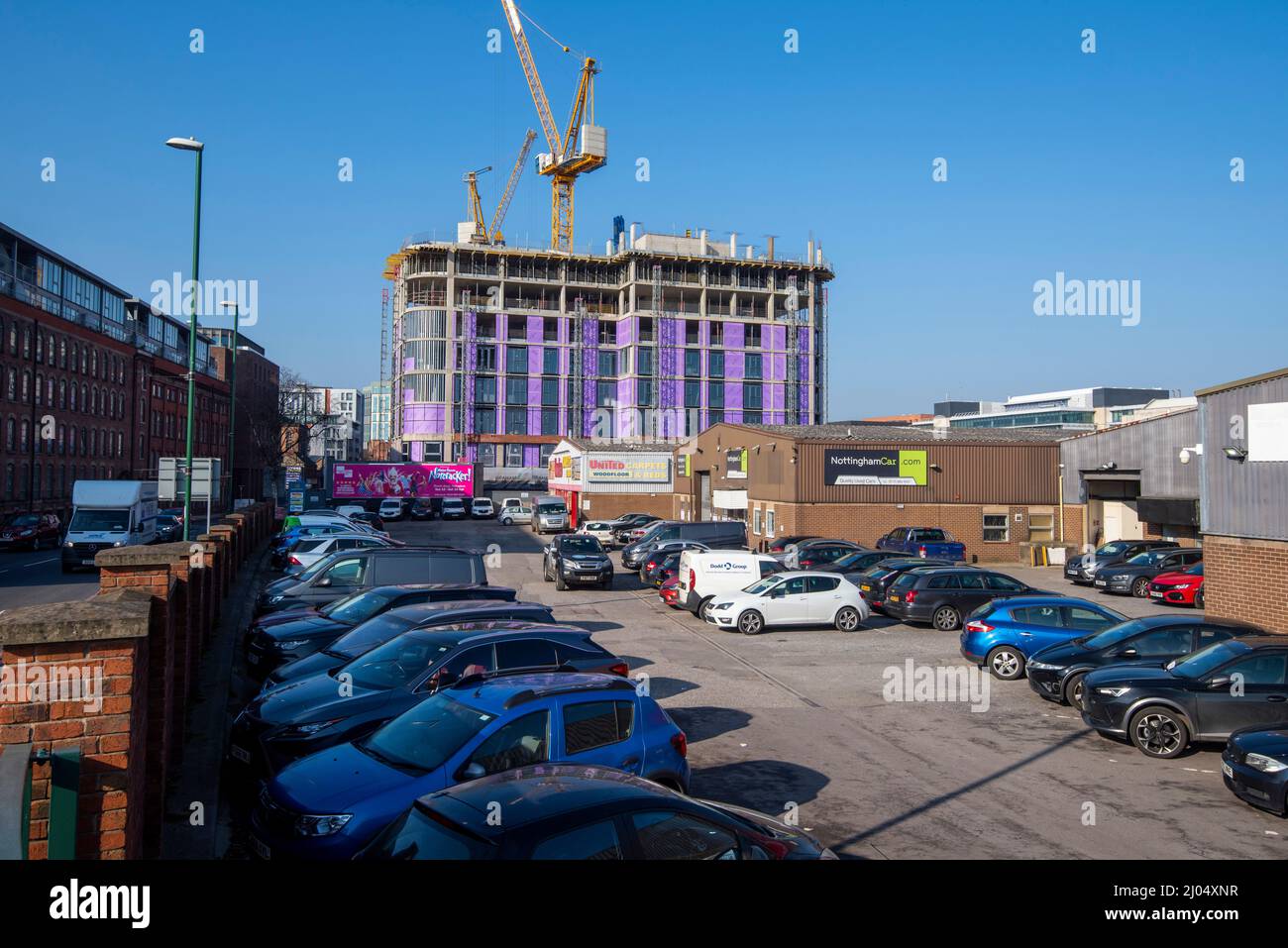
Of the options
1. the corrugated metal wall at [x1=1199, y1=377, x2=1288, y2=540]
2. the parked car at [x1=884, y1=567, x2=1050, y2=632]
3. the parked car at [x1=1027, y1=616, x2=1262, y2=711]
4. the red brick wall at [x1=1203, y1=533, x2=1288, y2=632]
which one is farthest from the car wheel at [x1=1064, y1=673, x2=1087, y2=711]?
the parked car at [x1=884, y1=567, x2=1050, y2=632]

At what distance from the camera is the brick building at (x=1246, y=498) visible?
18.0m

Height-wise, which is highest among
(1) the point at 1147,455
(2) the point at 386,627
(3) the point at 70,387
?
(3) the point at 70,387

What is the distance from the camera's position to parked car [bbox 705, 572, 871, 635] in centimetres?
2123

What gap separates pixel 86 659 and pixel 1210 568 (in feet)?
69.8

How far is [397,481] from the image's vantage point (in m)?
70.2

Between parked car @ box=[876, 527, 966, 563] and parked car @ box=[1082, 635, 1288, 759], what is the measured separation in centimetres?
2125

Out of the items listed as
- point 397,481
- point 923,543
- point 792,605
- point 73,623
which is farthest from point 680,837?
point 397,481

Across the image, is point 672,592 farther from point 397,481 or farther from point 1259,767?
point 397,481

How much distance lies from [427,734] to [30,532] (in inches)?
1793

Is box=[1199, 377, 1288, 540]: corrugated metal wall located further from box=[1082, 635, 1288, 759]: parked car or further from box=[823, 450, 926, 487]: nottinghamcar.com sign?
box=[823, 450, 926, 487]: nottinghamcar.com sign

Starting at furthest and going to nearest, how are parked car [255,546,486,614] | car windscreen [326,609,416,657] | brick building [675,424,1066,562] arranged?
brick building [675,424,1066,562], parked car [255,546,486,614], car windscreen [326,609,416,657]

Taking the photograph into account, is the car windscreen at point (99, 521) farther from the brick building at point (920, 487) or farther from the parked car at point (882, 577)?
the brick building at point (920, 487)

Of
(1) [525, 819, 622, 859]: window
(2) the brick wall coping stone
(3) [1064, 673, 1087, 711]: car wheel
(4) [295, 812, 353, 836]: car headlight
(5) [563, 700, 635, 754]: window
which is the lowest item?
(3) [1064, 673, 1087, 711]: car wheel
